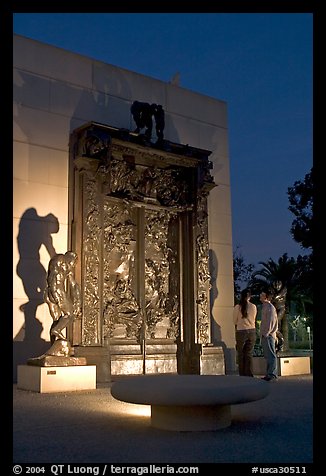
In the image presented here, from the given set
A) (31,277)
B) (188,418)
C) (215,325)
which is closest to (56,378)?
(31,277)

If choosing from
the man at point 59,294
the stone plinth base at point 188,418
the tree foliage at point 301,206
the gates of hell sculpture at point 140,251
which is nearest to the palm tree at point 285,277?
the tree foliage at point 301,206

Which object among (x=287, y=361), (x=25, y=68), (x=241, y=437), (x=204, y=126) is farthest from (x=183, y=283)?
(x=241, y=437)

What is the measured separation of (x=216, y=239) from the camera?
566 inches

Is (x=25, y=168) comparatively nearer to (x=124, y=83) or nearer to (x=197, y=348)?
(x=124, y=83)

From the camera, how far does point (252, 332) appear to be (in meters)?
10.5

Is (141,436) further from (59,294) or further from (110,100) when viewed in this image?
(110,100)

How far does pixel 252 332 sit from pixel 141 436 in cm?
585

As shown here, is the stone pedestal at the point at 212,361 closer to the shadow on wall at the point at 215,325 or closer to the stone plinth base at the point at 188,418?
the shadow on wall at the point at 215,325

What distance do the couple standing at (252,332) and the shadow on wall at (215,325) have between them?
3316 mm

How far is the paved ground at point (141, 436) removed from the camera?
4.16 metres

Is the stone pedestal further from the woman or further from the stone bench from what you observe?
the stone bench

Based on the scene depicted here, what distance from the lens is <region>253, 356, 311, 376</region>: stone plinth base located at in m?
11.5

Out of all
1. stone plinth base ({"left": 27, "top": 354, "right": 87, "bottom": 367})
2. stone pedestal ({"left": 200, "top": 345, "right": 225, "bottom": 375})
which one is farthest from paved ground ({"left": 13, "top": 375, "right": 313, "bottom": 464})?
stone pedestal ({"left": 200, "top": 345, "right": 225, "bottom": 375})
